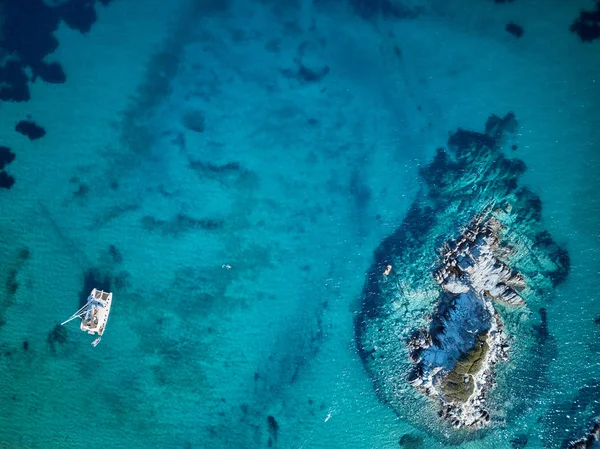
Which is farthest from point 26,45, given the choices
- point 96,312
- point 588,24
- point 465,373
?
point 588,24

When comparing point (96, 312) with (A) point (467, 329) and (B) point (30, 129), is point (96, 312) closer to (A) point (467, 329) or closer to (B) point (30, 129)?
(B) point (30, 129)

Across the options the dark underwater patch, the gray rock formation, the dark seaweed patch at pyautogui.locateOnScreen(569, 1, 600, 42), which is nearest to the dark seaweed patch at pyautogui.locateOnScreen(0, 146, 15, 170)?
the dark underwater patch

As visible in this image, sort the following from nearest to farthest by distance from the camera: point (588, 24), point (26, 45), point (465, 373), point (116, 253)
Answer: point (465, 373) < point (116, 253) < point (588, 24) < point (26, 45)

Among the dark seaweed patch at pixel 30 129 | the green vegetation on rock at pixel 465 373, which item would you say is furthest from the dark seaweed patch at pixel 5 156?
the green vegetation on rock at pixel 465 373

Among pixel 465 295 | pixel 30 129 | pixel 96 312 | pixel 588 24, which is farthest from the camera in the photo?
pixel 30 129

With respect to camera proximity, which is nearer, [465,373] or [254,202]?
[465,373]

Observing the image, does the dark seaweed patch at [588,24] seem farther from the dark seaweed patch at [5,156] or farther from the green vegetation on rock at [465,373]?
the dark seaweed patch at [5,156]

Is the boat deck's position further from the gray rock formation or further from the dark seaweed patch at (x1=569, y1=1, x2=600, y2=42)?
the dark seaweed patch at (x1=569, y1=1, x2=600, y2=42)
